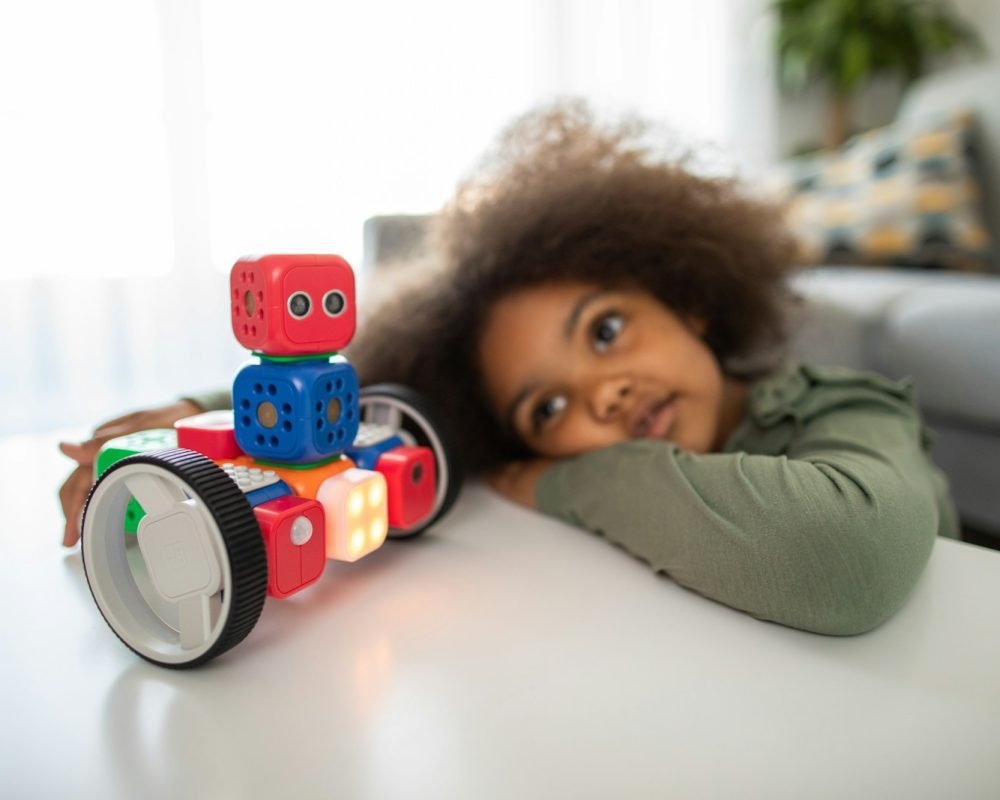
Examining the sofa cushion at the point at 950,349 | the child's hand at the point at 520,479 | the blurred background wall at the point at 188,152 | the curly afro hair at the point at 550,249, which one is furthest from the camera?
the blurred background wall at the point at 188,152

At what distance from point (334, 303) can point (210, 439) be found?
0.14 metres

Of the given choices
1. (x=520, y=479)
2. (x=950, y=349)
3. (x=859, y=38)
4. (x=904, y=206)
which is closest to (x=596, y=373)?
(x=520, y=479)

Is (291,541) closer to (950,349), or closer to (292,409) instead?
(292,409)

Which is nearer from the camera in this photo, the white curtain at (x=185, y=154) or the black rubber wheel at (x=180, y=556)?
the black rubber wheel at (x=180, y=556)

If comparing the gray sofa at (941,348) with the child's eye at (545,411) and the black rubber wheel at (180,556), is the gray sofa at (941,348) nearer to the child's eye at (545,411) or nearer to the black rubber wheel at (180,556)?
the child's eye at (545,411)

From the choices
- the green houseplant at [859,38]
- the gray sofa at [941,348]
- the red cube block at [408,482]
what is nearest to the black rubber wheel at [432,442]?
the red cube block at [408,482]

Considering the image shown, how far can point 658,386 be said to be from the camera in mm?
881

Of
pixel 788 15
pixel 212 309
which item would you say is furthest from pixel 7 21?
pixel 788 15

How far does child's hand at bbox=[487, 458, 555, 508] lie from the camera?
832 millimetres

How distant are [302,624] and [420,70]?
66.7 inches

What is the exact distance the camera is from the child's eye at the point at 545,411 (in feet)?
3.00

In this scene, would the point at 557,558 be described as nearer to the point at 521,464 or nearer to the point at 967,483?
the point at 521,464

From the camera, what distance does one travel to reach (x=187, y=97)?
1.62 m

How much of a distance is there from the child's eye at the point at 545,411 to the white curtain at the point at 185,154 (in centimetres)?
55
